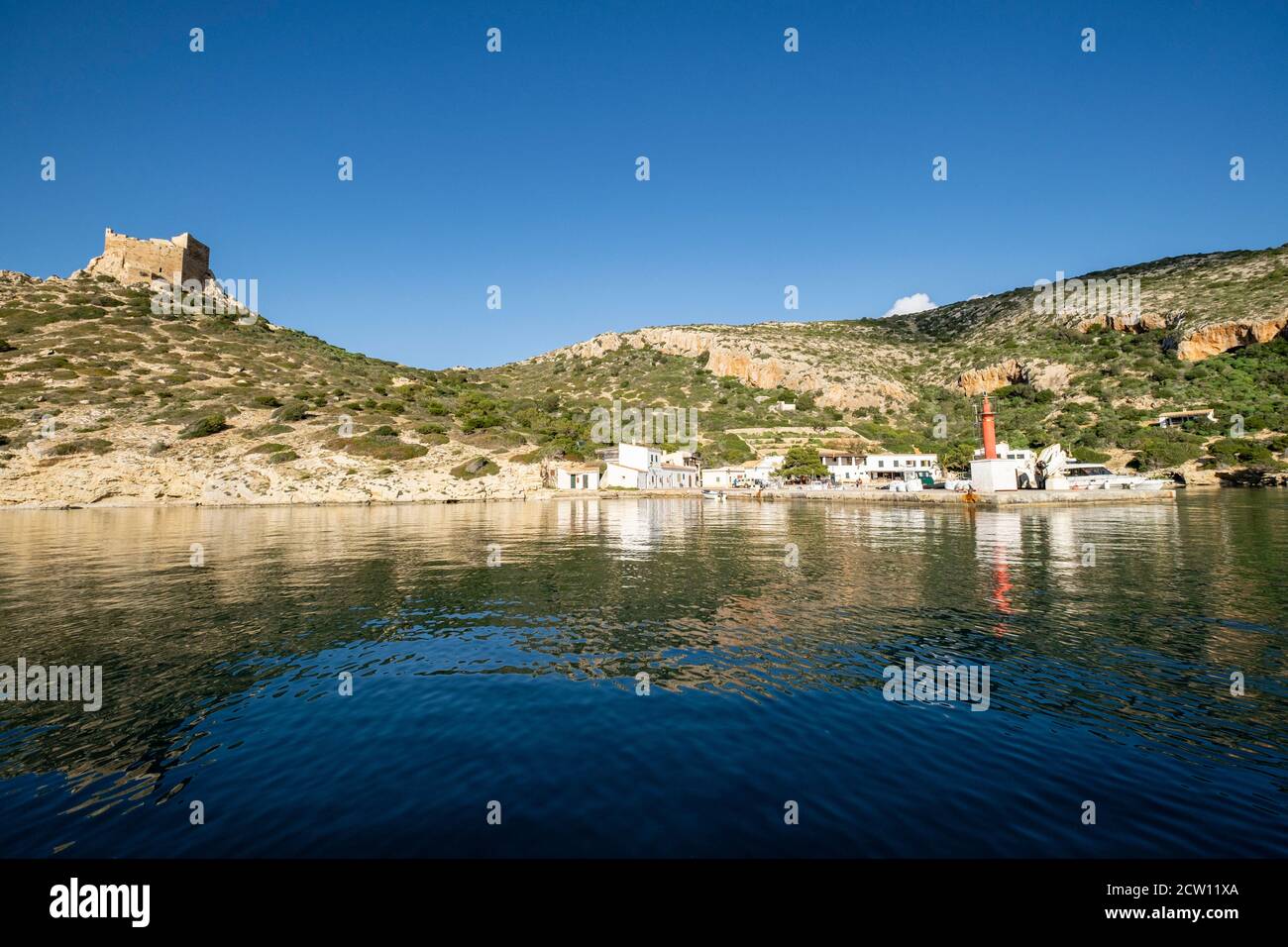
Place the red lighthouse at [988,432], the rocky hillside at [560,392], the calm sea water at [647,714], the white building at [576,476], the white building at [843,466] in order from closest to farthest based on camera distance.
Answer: the calm sea water at [647,714]
the red lighthouse at [988,432]
the rocky hillside at [560,392]
the white building at [576,476]
the white building at [843,466]

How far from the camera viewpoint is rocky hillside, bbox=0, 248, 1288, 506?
6462 cm

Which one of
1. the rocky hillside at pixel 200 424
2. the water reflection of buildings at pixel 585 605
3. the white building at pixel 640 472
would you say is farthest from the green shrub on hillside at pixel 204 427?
the white building at pixel 640 472

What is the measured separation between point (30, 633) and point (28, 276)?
164 m

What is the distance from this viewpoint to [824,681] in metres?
12.0

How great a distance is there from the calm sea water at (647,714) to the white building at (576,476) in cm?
5848

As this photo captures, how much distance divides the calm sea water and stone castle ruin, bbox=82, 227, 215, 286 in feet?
467

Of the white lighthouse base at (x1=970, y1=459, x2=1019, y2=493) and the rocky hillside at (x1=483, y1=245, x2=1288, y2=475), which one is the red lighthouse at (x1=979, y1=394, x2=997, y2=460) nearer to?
the white lighthouse base at (x1=970, y1=459, x2=1019, y2=493)

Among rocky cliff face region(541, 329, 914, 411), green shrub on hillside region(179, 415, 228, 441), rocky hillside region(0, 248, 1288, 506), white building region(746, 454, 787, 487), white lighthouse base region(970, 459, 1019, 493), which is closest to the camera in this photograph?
white lighthouse base region(970, 459, 1019, 493)

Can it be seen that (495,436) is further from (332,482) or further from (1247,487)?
(1247,487)

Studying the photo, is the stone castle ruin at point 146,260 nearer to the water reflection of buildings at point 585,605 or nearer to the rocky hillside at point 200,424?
the rocky hillside at point 200,424

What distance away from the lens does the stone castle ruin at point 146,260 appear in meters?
127

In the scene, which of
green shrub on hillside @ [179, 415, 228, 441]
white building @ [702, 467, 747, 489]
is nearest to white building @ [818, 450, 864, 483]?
white building @ [702, 467, 747, 489]

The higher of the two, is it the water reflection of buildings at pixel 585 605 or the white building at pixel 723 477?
the white building at pixel 723 477

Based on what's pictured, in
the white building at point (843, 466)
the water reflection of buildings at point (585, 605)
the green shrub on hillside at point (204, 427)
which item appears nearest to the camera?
the water reflection of buildings at point (585, 605)
